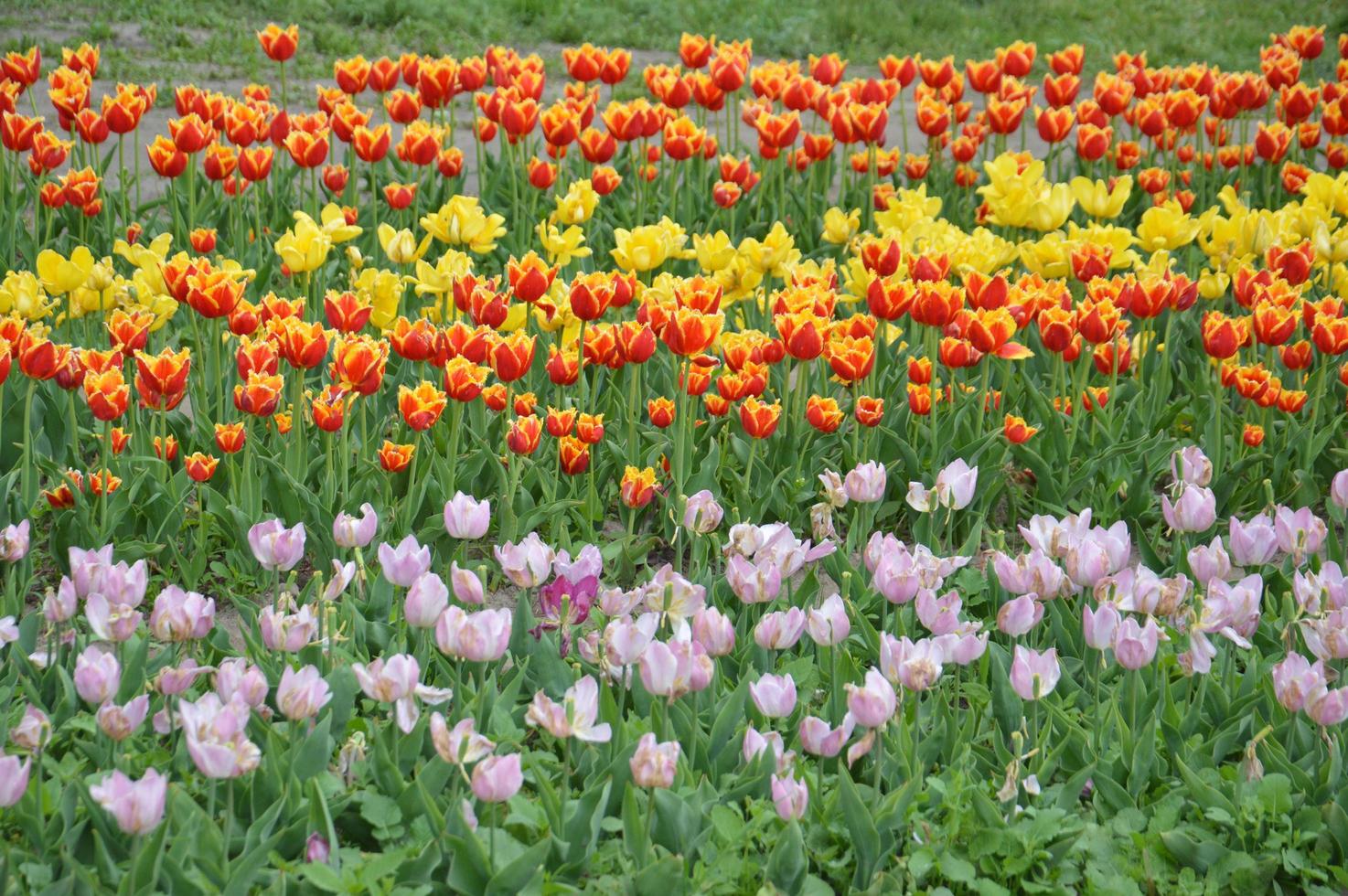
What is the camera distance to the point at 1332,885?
100 inches

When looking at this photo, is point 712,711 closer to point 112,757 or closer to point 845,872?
point 845,872

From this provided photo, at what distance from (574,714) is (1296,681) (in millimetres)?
1203

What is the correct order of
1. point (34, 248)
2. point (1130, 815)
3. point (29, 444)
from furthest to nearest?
point (34, 248) < point (29, 444) < point (1130, 815)

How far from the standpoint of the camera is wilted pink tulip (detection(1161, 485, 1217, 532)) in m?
3.10

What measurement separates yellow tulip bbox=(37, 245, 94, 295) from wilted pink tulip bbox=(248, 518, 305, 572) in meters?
1.38

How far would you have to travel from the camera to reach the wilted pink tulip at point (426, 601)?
2.62 meters

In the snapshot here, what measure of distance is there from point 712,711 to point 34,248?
3498 mm

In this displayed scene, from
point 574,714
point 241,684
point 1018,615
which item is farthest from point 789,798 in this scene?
point 241,684

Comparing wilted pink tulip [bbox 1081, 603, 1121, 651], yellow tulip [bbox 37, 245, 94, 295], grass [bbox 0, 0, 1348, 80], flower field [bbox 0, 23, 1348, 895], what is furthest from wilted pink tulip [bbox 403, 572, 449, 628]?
grass [bbox 0, 0, 1348, 80]

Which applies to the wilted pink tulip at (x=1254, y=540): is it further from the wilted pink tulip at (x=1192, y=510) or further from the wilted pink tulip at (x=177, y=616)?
the wilted pink tulip at (x=177, y=616)

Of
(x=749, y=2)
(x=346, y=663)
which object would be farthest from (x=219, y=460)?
(x=749, y=2)

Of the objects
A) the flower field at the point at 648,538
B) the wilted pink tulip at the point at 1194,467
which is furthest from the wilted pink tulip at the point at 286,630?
the wilted pink tulip at the point at 1194,467

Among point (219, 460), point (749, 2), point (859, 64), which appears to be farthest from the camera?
point (749, 2)

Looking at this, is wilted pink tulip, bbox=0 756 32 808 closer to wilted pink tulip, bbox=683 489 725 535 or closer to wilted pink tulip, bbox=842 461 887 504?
wilted pink tulip, bbox=683 489 725 535
